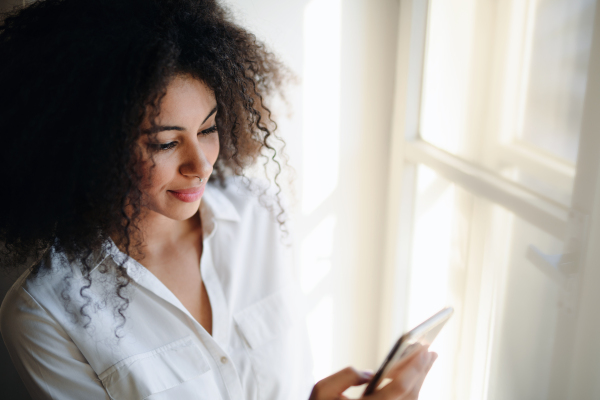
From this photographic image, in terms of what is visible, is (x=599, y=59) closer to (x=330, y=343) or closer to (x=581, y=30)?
(x=581, y=30)

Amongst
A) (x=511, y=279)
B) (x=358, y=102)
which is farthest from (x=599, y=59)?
(x=358, y=102)

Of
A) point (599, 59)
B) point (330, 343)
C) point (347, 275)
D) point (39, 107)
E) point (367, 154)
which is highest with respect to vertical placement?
point (599, 59)

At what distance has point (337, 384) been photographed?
89cm

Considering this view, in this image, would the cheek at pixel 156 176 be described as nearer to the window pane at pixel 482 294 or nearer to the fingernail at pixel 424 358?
the fingernail at pixel 424 358

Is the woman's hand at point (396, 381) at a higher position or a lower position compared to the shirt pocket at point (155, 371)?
higher

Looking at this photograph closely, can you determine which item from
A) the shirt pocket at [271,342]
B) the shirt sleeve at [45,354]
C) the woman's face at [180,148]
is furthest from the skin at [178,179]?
the shirt sleeve at [45,354]

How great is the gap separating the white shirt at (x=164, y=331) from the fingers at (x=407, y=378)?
0.36 metres

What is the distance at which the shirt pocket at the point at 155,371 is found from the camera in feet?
3.00

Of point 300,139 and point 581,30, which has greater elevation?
point 581,30

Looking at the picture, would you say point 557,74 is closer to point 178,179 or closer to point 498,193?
point 498,193

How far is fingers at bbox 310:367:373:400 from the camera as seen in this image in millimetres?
879

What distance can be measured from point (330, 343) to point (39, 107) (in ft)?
4.37

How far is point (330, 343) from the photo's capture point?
1.76 m

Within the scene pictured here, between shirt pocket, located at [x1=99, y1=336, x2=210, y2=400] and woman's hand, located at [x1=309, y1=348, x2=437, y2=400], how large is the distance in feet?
0.90
